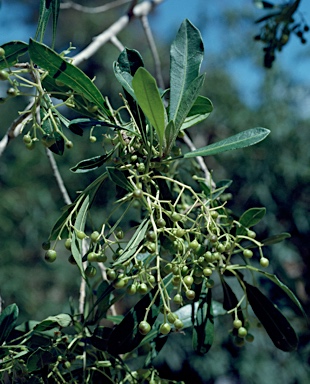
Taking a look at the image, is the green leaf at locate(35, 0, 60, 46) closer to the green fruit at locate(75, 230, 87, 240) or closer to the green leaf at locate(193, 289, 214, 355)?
the green fruit at locate(75, 230, 87, 240)

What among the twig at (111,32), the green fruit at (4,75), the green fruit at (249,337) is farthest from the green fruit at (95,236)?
the twig at (111,32)

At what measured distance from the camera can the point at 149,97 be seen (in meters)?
0.68

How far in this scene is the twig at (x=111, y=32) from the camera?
1.17 m

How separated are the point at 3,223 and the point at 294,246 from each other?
218 cm

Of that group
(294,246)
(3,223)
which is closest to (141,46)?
(3,223)

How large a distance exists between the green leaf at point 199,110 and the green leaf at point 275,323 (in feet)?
1.02

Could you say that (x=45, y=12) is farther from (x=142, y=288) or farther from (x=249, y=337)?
(x=249, y=337)

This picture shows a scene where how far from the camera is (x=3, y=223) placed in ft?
13.3

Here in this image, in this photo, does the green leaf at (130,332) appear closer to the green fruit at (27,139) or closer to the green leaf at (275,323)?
the green leaf at (275,323)

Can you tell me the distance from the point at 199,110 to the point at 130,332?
0.35 m

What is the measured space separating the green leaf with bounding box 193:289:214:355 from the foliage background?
123 cm

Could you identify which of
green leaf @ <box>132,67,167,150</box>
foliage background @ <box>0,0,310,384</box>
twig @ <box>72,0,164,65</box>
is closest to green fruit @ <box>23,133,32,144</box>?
green leaf @ <box>132,67,167,150</box>

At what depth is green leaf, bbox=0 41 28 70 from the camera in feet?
2.28

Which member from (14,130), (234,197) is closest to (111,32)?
(14,130)
